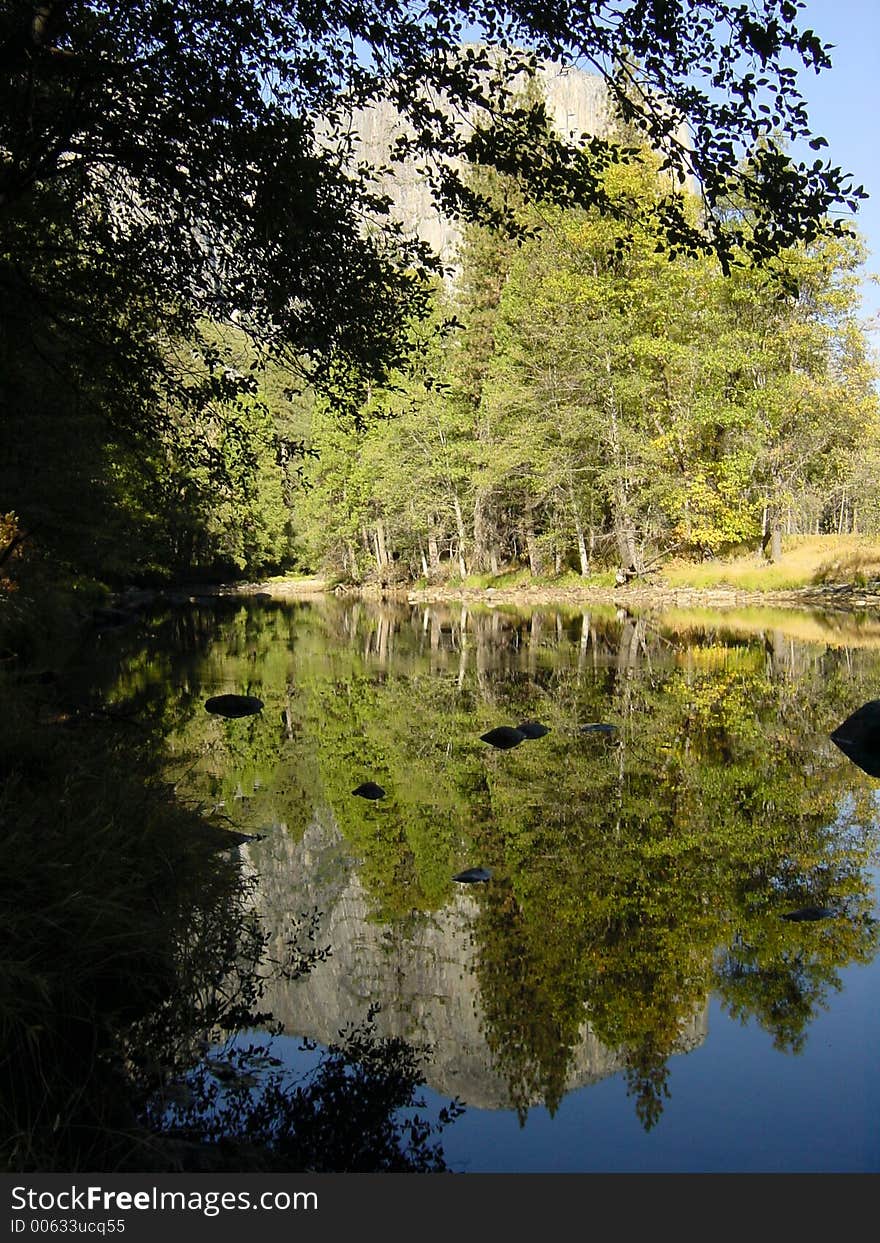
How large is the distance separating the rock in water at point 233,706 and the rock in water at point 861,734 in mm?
9248

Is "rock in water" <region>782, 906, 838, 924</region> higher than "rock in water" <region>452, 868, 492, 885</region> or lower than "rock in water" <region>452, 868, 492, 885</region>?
lower

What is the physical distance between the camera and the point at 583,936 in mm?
6289

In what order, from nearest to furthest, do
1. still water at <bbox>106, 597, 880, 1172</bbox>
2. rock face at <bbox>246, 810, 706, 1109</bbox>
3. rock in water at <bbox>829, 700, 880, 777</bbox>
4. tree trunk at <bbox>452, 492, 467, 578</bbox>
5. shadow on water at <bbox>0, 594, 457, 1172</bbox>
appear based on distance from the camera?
shadow on water at <bbox>0, 594, 457, 1172</bbox>, still water at <bbox>106, 597, 880, 1172</bbox>, rock face at <bbox>246, 810, 706, 1109</bbox>, rock in water at <bbox>829, 700, 880, 777</bbox>, tree trunk at <bbox>452, 492, 467, 578</bbox>

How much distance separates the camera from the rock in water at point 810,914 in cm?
650

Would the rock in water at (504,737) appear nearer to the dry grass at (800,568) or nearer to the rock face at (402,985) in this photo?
the rock face at (402,985)

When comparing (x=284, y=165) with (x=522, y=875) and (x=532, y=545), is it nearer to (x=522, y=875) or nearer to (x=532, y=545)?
(x=522, y=875)

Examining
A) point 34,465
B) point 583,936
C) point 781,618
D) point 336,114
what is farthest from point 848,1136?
point 781,618

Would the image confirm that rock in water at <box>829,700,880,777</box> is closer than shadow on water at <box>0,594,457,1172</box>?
No

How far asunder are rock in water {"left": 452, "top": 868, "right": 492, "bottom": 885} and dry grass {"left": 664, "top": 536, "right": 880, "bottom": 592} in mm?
29753

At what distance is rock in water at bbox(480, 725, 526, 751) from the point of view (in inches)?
481

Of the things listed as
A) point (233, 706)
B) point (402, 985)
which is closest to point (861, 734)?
point (402, 985)

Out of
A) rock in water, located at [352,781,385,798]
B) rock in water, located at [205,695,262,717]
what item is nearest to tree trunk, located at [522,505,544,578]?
rock in water, located at [205,695,262,717]

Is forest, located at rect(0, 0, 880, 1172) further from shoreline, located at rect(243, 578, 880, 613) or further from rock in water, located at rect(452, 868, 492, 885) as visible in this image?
shoreline, located at rect(243, 578, 880, 613)

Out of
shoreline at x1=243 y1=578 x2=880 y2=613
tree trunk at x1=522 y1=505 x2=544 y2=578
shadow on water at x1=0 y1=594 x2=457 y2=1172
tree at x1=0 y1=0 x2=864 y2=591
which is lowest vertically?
shoreline at x1=243 y1=578 x2=880 y2=613
